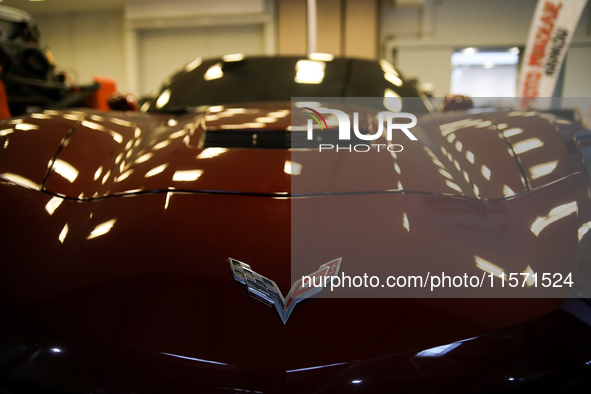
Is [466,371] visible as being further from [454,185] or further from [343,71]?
[343,71]

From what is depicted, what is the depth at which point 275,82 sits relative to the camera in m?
1.80

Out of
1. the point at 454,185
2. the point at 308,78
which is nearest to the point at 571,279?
the point at 454,185

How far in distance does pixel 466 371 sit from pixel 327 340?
8.1 inches

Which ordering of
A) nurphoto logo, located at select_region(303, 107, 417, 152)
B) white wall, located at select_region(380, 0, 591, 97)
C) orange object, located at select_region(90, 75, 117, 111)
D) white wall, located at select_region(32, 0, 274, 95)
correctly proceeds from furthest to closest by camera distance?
white wall, located at select_region(32, 0, 274, 95)
white wall, located at select_region(380, 0, 591, 97)
orange object, located at select_region(90, 75, 117, 111)
nurphoto logo, located at select_region(303, 107, 417, 152)

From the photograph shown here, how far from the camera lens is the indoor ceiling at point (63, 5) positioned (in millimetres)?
9156

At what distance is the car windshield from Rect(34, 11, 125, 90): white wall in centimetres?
931

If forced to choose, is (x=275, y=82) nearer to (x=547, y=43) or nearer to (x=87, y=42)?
(x=547, y=43)

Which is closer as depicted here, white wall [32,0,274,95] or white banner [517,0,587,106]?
white banner [517,0,587,106]

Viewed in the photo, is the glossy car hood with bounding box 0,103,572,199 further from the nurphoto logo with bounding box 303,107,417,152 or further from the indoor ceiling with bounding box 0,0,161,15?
the indoor ceiling with bounding box 0,0,161,15

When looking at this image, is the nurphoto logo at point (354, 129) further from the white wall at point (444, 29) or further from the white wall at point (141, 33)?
the white wall at point (141, 33)

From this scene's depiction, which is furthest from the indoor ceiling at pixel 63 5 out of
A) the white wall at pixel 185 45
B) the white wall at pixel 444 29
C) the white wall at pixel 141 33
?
the white wall at pixel 444 29

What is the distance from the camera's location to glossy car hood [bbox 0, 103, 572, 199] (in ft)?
2.65

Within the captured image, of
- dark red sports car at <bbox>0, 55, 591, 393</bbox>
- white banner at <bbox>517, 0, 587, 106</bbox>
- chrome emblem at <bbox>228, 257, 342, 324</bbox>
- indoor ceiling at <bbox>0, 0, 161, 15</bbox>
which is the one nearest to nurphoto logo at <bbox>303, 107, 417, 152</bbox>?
dark red sports car at <bbox>0, 55, 591, 393</bbox>

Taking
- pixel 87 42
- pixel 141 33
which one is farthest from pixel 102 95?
pixel 87 42
